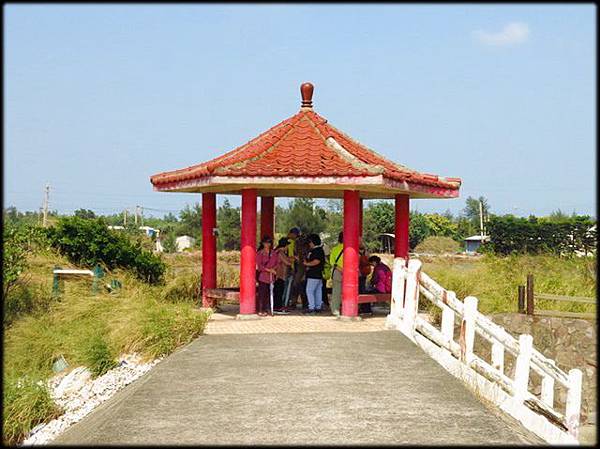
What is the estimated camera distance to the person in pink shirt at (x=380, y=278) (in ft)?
49.4

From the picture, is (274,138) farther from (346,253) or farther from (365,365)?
(365,365)

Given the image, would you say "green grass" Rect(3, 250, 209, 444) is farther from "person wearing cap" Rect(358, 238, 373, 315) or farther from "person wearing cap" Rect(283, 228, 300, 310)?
"person wearing cap" Rect(358, 238, 373, 315)

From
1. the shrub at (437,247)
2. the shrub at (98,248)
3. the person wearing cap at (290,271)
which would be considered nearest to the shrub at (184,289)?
the shrub at (98,248)

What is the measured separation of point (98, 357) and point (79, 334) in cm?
151

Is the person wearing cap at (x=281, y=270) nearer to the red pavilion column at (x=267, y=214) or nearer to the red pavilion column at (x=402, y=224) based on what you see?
the red pavilion column at (x=267, y=214)

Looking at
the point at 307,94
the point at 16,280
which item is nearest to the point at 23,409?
the point at 16,280

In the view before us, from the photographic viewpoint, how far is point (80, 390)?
36.2 feet

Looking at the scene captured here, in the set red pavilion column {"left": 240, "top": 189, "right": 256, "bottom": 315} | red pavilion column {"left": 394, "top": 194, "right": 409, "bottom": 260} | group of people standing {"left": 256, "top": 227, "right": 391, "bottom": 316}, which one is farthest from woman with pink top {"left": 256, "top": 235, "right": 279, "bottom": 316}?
red pavilion column {"left": 394, "top": 194, "right": 409, "bottom": 260}

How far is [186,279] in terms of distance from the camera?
1800 cm

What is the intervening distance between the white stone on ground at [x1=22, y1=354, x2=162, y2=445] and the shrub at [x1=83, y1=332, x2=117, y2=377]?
0.37ft

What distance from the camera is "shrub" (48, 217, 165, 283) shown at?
18609mm

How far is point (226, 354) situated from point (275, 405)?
8.39 feet

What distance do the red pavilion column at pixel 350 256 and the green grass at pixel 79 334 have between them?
2599 mm

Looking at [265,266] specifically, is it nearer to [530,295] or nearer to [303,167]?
[303,167]
